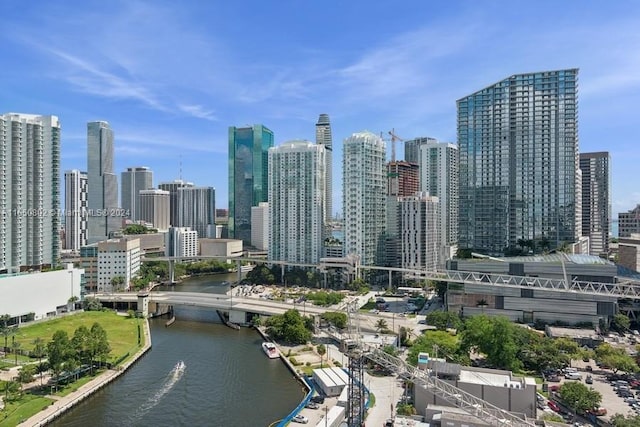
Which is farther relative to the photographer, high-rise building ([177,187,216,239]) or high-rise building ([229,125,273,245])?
high-rise building ([177,187,216,239])

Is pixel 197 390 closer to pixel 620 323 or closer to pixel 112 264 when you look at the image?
pixel 620 323

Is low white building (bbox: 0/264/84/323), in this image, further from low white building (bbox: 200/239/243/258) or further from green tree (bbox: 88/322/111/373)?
low white building (bbox: 200/239/243/258)

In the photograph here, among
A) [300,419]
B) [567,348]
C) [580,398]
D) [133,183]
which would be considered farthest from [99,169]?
[580,398]

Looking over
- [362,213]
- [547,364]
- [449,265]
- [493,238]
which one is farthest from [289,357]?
[493,238]

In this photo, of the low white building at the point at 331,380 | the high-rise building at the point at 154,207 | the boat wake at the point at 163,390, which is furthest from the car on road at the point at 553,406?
the high-rise building at the point at 154,207

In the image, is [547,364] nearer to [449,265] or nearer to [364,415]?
[364,415]

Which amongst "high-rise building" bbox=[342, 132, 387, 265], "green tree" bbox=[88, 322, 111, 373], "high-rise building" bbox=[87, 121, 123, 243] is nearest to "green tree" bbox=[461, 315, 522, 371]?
"green tree" bbox=[88, 322, 111, 373]
